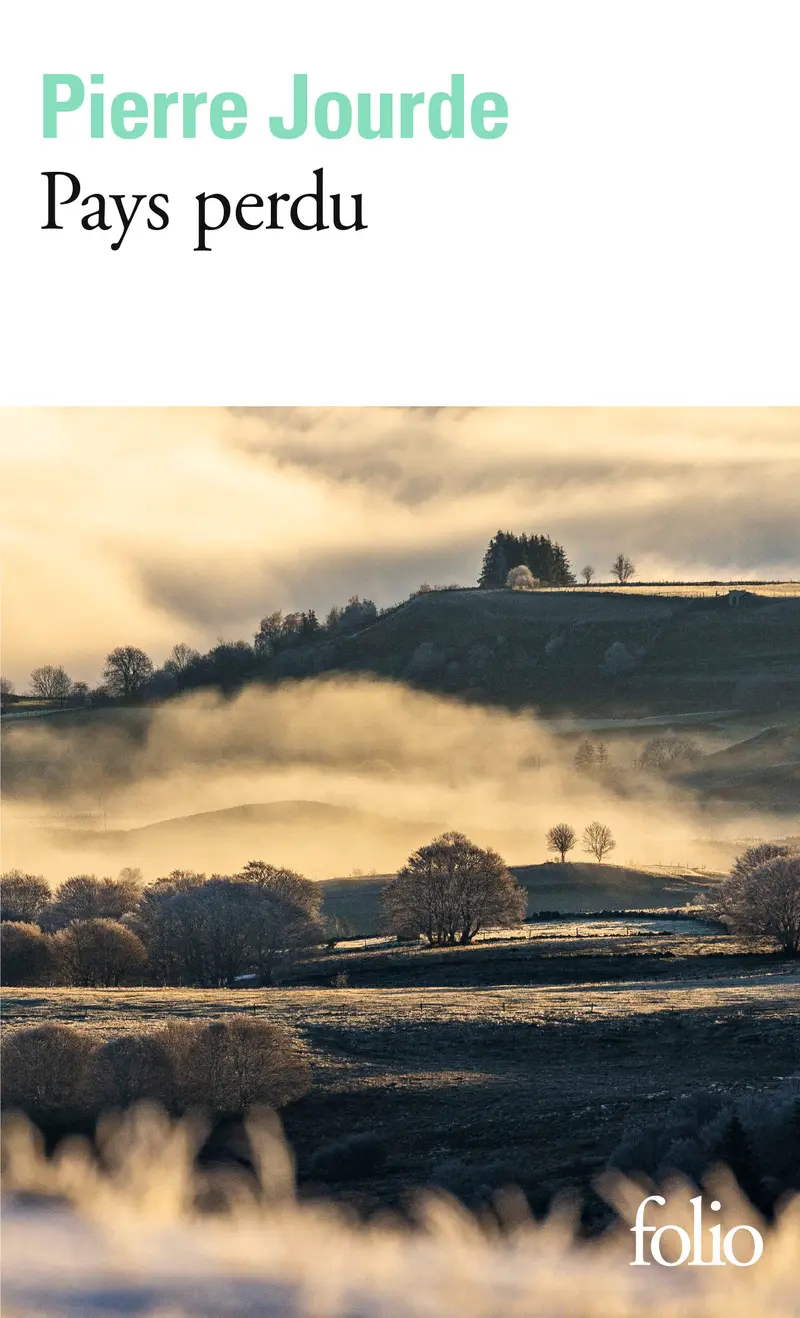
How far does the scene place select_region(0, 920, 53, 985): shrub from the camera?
228 feet

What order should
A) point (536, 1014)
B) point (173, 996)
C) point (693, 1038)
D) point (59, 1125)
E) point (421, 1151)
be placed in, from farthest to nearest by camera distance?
1. point (173, 996)
2. point (536, 1014)
3. point (693, 1038)
4. point (59, 1125)
5. point (421, 1151)

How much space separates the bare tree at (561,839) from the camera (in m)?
167

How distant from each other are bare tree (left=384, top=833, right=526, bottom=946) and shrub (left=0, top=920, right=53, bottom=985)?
2994cm

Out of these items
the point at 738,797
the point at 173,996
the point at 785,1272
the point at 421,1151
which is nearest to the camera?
the point at 785,1272

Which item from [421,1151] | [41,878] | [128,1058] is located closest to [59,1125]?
[128,1058]

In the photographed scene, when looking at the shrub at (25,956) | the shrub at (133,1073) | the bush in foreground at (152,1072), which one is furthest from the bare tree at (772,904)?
the shrub at (133,1073)

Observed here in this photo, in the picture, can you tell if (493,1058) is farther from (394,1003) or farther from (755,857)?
(755,857)

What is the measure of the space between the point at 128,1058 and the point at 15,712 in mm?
137731

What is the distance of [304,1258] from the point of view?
25078mm

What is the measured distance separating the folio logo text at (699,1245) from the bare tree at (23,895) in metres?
74.1

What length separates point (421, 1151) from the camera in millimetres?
33656

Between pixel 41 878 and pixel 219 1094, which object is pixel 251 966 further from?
pixel 219 1094

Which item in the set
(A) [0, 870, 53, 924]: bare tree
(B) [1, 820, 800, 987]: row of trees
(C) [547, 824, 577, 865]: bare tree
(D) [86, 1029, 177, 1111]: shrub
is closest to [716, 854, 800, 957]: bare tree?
(B) [1, 820, 800, 987]: row of trees

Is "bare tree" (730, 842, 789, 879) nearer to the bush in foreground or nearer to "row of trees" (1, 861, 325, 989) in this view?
Answer: "row of trees" (1, 861, 325, 989)
